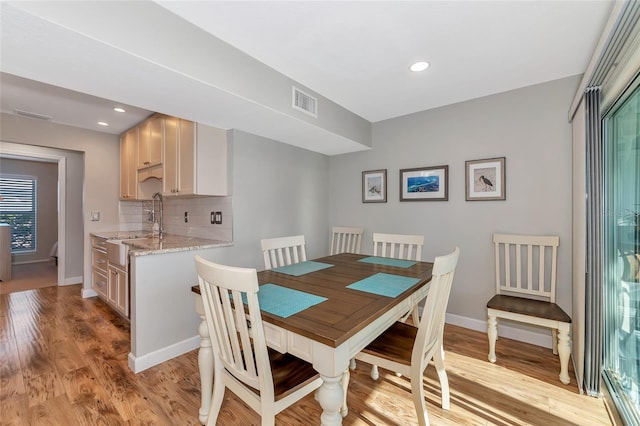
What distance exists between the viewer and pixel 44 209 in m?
6.25

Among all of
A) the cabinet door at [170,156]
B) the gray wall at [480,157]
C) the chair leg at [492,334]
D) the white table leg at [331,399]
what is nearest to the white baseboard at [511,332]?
the gray wall at [480,157]

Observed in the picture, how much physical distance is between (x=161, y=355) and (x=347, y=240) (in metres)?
2.23

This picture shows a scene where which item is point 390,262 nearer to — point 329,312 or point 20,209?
point 329,312

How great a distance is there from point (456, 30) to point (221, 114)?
5.86 feet

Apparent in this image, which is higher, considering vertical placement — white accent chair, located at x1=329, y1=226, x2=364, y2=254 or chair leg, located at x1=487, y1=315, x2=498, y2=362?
white accent chair, located at x1=329, y1=226, x2=364, y2=254

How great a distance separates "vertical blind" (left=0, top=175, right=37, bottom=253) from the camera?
5.82m

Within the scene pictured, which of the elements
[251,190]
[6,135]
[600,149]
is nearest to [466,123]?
[600,149]

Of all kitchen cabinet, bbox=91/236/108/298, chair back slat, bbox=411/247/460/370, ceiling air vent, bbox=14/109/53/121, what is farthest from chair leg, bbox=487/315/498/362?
ceiling air vent, bbox=14/109/53/121

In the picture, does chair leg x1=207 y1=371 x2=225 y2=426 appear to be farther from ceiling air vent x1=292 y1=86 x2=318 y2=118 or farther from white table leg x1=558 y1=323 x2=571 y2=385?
white table leg x1=558 y1=323 x2=571 y2=385

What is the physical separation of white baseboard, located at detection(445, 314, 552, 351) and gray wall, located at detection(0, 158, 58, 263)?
8.41m

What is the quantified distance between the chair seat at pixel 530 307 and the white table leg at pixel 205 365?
6.90 feet

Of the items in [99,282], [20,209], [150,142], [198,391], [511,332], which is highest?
[150,142]

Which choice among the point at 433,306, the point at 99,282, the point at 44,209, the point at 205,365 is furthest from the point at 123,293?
the point at 44,209

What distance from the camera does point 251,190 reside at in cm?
288
